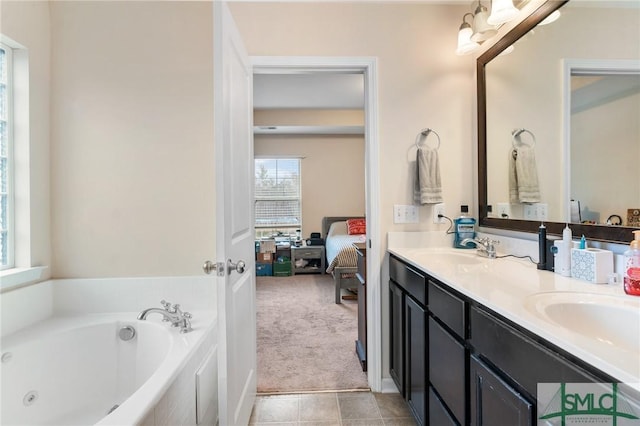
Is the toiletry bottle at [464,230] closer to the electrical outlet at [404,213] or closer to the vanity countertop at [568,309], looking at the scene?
the electrical outlet at [404,213]

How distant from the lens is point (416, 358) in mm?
1549

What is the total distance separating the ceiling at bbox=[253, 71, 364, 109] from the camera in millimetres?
3619

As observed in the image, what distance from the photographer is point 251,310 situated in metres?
1.81

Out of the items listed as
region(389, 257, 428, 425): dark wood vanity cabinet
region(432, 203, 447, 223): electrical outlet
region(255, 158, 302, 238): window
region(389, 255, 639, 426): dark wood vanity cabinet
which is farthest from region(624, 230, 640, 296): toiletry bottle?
region(255, 158, 302, 238): window

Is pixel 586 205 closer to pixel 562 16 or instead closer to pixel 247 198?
pixel 562 16

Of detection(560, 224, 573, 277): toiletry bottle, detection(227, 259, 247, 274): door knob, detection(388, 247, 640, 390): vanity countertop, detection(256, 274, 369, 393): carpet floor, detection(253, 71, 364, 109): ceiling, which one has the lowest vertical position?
detection(256, 274, 369, 393): carpet floor

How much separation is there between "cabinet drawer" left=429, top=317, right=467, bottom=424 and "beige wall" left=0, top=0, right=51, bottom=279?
7.30ft

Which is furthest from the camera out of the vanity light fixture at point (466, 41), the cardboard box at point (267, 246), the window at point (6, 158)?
the cardboard box at point (267, 246)

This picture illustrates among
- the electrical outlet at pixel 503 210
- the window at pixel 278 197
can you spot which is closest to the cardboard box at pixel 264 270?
the window at pixel 278 197

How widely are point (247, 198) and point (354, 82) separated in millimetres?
2680

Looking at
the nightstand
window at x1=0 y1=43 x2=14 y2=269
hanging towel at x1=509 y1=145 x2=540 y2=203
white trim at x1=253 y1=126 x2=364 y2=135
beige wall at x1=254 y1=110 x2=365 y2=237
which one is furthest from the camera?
beige wall at x1=254 y1=110 x2=365 y2=237

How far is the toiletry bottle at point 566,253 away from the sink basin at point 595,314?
262 millimetres

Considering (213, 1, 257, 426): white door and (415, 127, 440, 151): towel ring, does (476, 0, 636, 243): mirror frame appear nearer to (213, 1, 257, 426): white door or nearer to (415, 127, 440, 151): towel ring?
(415, 127, 440, 151): towel ring

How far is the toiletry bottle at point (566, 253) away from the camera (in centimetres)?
122
